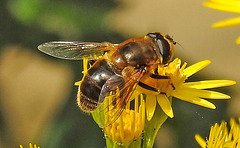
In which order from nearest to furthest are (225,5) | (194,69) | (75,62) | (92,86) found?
(225,5), (92,86), (194,69), (75,62)

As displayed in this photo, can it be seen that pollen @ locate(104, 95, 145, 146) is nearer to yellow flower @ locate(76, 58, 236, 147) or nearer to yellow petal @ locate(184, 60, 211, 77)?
yellow flower @ locate(76, 58, 236, 147)

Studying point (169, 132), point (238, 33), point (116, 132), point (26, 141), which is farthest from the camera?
point (238, 33)

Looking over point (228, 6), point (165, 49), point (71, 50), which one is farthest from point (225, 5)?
point (71, 50)

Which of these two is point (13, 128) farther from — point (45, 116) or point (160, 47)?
point (160, 47)

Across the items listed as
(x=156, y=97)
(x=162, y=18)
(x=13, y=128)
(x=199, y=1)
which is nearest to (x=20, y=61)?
(x=13, y=128)

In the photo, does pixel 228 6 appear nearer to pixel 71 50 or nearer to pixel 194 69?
pixel 194 69

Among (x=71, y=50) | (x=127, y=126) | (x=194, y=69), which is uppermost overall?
(x=71, y=50)

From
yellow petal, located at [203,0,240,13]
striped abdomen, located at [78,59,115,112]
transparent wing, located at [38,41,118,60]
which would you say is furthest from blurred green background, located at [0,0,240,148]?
yellow petal, located at [203,0,240,13]
